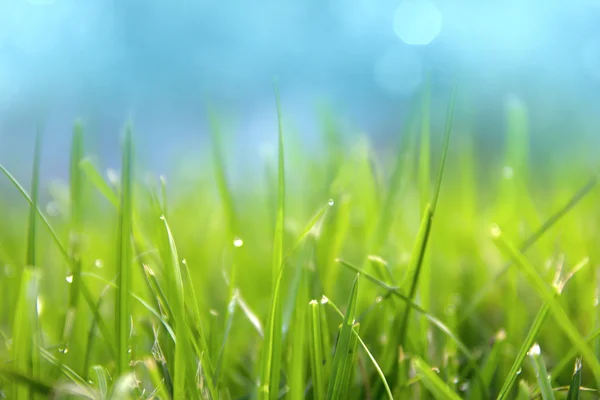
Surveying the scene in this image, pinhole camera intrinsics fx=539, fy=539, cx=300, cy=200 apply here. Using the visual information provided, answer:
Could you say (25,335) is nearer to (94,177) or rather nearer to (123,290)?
(123,290)

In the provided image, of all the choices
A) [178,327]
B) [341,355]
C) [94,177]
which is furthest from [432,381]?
[94,177]

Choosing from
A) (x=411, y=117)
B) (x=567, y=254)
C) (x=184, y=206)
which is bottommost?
(x=184, y=206)

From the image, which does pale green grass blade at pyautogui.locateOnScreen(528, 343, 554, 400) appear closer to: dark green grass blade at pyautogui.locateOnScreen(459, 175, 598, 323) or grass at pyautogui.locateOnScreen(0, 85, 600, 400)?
grass at pyautogui.locateOnScreen(0, 85, 600, 400)

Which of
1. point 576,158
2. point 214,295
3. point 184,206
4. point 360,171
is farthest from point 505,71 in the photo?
point 214,295

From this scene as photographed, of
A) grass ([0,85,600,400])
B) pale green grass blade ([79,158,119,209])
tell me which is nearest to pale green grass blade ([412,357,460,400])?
grass ([0,85,600,400])

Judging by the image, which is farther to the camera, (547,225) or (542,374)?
(547,225)

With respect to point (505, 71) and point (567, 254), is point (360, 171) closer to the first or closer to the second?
point (567, 254)

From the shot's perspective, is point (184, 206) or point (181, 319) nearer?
point (181, 319)

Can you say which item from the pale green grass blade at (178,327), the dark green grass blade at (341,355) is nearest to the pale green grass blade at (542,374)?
the dark green grass blade at (341,355)

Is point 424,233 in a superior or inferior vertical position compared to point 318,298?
superior
